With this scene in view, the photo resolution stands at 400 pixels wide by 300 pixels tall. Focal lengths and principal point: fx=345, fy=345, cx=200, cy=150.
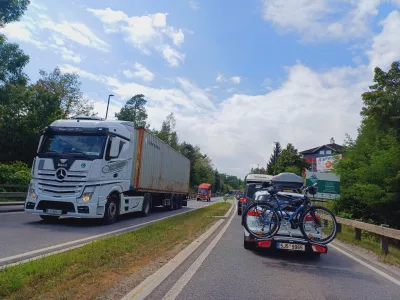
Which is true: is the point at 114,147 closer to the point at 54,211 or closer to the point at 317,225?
the point at 54,211

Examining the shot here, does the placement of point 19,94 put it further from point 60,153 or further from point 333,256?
point 333,256

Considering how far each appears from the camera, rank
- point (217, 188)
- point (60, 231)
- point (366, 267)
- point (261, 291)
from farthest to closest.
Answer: point (217, 188)
point (60, 231)
point (366, 267)
point (261, 291)

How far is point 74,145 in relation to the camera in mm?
11383

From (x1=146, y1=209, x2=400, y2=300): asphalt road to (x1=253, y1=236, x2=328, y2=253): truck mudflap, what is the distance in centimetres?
28

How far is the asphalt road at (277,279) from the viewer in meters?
4.77

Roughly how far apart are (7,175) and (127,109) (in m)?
55.5

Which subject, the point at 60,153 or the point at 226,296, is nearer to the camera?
the point at 226,296

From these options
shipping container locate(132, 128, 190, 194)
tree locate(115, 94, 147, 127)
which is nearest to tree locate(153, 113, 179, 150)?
tree locate(115, 94, 147, 127)

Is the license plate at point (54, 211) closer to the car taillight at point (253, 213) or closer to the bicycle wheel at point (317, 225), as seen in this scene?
the car taillight at point (253, 213)

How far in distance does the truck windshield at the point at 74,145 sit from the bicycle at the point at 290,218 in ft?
19.3

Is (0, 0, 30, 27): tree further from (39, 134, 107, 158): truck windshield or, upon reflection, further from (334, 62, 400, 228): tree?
(334, 62, 400, 228): tree

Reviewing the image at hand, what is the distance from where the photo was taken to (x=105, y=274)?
5172 millimetres

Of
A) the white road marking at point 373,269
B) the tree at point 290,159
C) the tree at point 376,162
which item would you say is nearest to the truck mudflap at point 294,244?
the white road marking at point 373,269

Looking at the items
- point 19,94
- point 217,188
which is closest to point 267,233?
point 19,94
